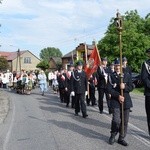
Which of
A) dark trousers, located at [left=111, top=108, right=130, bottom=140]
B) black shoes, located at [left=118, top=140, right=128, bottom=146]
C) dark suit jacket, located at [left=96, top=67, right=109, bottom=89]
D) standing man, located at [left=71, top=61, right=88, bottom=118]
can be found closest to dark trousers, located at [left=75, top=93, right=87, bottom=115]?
standing man, located at [left=71, top=61, right=88, bottom=118]

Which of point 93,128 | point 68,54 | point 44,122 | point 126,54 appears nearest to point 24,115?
point 44,122

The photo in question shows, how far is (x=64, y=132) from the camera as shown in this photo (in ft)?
34.1

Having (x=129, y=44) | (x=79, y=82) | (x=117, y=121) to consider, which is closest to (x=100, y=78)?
(x=79, y=82)

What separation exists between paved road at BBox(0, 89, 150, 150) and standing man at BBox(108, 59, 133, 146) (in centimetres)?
27

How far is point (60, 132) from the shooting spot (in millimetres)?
10406

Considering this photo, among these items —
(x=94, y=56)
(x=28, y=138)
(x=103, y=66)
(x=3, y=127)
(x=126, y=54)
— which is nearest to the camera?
(x=28, y=138)

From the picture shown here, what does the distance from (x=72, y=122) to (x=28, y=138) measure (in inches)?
104

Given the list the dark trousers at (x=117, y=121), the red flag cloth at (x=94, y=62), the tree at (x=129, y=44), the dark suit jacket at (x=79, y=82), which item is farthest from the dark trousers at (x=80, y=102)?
the tree at (x=129, y=44)

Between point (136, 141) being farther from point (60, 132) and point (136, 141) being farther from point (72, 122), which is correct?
point (72, 122)

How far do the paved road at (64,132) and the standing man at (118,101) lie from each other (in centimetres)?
27

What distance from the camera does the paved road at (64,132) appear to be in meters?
8.73

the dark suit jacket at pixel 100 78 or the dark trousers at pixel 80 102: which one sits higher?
the dark suit jacket at pixel 100 78

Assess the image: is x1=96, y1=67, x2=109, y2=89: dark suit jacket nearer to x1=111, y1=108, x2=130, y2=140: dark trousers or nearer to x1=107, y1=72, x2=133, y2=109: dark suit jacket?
x1=107, y1=72, x2=133, y2=109: dark suit jacket

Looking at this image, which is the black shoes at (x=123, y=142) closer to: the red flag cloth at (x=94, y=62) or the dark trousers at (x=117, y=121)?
the dark trousers at (x=117, y=121)
